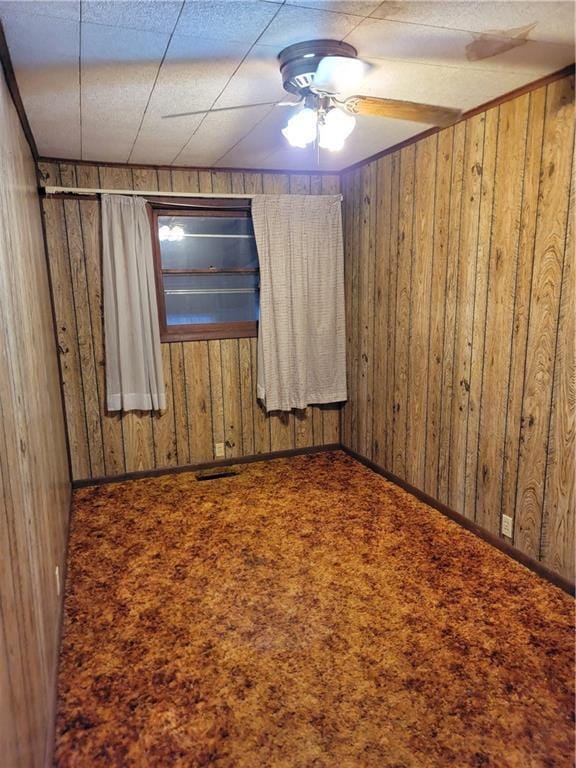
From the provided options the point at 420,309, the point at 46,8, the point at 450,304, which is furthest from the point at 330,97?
the point at 420,309

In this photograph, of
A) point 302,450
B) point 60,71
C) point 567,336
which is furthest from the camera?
point 302,450

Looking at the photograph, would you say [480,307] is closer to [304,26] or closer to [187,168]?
[304,26]

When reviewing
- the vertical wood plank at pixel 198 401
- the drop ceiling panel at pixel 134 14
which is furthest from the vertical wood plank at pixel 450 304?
the vertical wood plank at pixel 198 401

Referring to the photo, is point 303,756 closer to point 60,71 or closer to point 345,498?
point 345,498

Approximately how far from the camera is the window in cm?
392

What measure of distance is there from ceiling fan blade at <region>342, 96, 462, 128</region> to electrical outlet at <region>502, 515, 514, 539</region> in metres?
2.00

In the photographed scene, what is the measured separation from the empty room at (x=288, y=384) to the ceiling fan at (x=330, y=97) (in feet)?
0.05

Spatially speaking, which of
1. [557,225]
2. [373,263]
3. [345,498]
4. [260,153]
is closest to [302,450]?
[345,498]

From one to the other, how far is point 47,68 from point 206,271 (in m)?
2.09

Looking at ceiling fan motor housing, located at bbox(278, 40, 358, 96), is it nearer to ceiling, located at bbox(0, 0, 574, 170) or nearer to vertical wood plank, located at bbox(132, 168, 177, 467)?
ceiling, located at bbox(0, 0, 574, 170)

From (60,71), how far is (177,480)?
2.83 metres

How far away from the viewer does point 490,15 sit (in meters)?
1.65

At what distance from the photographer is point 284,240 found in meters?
3.98

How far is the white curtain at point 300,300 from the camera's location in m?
3.96
